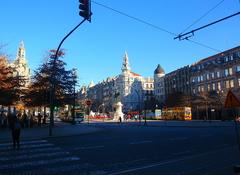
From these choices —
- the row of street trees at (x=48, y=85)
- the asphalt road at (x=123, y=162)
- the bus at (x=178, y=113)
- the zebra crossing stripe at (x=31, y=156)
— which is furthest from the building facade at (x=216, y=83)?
the zebra crossing stripe at (x=31, y=156)

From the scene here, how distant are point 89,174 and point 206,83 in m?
97.8

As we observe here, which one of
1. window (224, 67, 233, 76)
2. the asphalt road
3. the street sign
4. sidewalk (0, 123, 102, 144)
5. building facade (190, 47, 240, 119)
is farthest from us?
window (224, 67, 233, 76)

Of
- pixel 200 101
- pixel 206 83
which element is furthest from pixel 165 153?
pixel 206 83

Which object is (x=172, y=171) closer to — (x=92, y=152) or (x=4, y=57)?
(x=92, y=152)

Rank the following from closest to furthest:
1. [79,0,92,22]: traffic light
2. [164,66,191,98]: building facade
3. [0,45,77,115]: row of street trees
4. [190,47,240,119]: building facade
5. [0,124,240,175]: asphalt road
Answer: [0,124,240,175]: asphalt road → [79,0,92,22]: traffic light → [0,45,77,115]: row of street trees → [190,47,240,119]: building facade → [164,66,191,98]: building facade

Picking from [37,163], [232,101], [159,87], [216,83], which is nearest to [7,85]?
[37,163]

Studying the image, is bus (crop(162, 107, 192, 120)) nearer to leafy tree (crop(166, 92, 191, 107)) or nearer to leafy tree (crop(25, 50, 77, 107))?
leafy tree (crop(166, 92, 191, 107))

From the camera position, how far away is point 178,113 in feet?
265

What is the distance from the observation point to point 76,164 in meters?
12.2

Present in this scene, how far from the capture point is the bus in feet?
257

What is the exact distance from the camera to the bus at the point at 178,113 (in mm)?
78275

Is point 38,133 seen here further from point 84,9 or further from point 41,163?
point 41,163

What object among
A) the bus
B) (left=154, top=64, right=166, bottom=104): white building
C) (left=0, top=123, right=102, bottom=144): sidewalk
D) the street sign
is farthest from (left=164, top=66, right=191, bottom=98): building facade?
the street sign

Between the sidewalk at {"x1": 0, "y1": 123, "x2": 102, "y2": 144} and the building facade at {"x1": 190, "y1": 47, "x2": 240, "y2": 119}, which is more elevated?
the building facade at {"x1": 190, "y1": 47, "x2": 240, "y2": 119}
